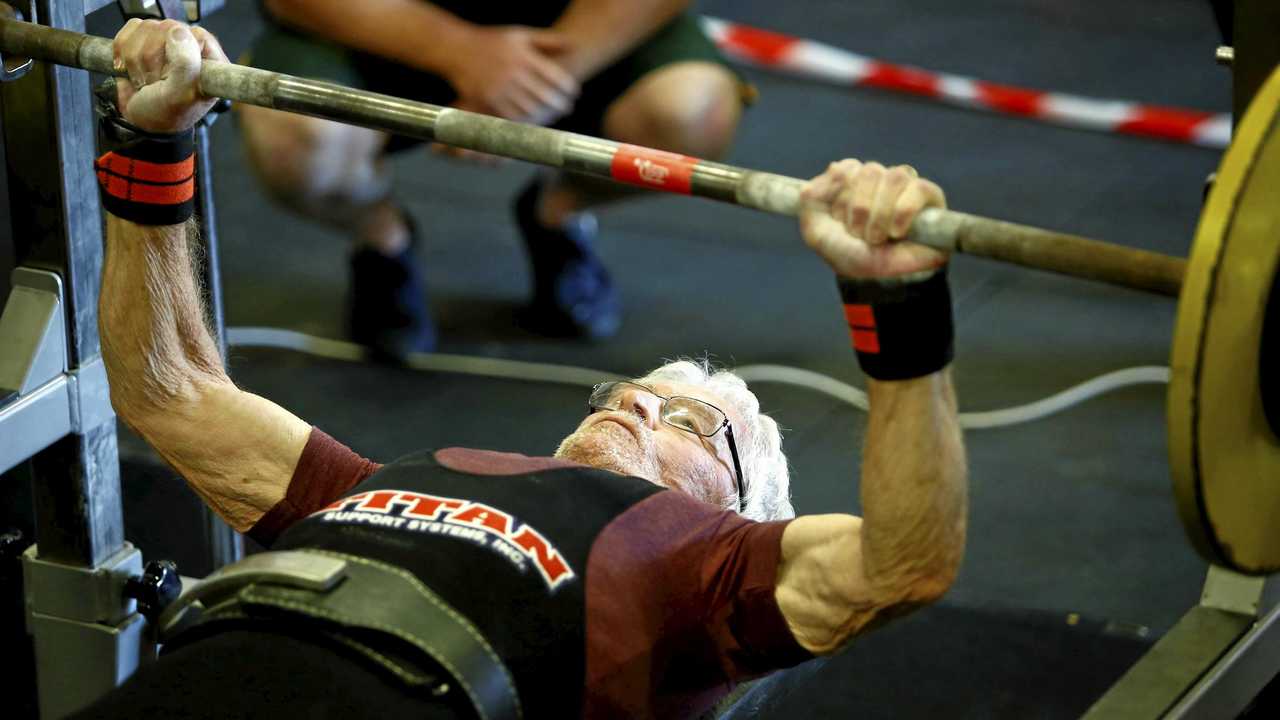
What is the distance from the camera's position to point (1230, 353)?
1.28m

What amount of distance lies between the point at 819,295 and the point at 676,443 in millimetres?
1772

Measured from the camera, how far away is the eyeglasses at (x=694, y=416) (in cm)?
197

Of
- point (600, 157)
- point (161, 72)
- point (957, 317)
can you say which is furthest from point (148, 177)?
point (957, 317)

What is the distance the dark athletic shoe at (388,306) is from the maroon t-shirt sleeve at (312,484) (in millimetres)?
1579

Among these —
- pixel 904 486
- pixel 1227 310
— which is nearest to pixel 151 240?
pixel 904 486

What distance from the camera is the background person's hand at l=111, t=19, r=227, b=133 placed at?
1.72 metres

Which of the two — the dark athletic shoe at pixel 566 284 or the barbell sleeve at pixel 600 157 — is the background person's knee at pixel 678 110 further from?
the barbell sleeve at pixel 600 157

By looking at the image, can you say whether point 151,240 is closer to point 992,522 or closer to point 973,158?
point 992,522

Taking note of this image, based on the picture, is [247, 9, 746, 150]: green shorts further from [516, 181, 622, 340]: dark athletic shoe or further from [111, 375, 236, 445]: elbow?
[111, 375, 236, 445]: elbow

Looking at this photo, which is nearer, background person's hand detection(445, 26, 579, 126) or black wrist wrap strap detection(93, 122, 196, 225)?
black wrist wrap strap detection(93, 122, 196, 225)

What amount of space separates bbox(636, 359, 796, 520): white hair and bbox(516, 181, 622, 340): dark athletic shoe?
4.52 ft

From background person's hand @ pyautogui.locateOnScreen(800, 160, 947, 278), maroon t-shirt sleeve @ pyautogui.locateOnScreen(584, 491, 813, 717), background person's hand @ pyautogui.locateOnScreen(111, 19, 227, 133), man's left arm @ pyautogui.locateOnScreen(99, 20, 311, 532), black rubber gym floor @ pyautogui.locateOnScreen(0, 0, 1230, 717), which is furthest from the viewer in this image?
black rubber gym floor @ pyautogui.locateOnScreen(0, 0, 1230, 717)

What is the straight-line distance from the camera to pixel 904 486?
1.43 m

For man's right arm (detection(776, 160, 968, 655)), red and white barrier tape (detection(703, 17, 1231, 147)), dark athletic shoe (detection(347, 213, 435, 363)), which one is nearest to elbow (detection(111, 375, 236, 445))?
man's right arm (detection(776, 160, 968, 655))
